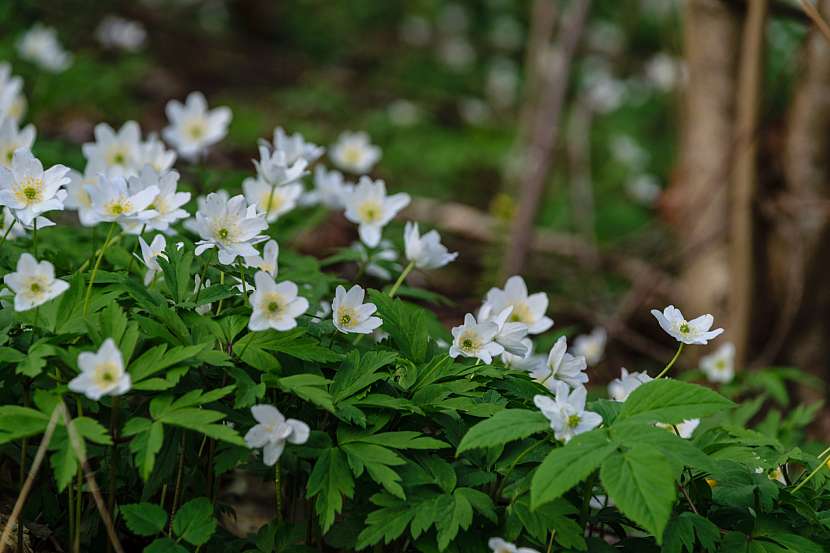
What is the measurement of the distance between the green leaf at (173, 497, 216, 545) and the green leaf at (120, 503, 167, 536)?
3 centimetres

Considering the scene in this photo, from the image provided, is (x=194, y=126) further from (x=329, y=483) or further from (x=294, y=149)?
(x=329, y=483)

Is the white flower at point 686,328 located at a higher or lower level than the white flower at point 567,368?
higher

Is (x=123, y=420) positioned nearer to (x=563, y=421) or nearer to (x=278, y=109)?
(x=563, y=421)

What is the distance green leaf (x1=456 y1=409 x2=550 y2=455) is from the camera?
149 cm

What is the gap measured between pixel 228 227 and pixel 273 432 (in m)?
0.44

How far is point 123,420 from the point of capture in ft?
5.67

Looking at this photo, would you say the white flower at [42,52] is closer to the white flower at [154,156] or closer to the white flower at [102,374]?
the white flower at [154,156]

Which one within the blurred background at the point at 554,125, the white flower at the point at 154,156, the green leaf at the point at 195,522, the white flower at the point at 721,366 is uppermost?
the white flower at the point at 154,156

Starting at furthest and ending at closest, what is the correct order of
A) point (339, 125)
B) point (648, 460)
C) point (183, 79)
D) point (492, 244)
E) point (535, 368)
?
point (183, 79)
point (339, 125)
point (492, 244)
point (535, 368)
point (648, 460)

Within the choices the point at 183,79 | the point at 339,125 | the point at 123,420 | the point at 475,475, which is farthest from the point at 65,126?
the point at 475,475

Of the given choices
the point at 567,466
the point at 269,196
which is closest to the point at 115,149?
the point at 269,196

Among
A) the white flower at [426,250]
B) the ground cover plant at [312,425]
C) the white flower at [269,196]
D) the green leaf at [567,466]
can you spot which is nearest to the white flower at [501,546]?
the ground cover plant at [312,425]

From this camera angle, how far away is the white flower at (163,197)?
1904 millimetres

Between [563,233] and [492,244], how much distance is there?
107 centimetres
